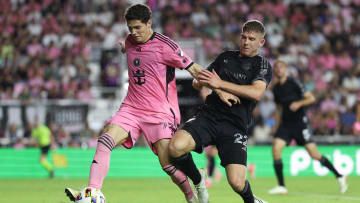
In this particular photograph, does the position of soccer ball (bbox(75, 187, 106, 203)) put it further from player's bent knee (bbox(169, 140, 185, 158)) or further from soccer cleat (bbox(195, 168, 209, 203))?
soccer cleat (bbox(195, 168, 209, 203))

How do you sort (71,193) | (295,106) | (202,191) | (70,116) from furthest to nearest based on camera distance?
(70,116) < (295,106) < (202,191) < (71,193)

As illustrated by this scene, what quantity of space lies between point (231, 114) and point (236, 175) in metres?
0.69

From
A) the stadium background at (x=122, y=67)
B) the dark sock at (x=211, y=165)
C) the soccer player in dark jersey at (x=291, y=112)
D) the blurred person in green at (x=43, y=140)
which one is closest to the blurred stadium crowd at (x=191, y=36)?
the stadium background at (x=122, y=67)

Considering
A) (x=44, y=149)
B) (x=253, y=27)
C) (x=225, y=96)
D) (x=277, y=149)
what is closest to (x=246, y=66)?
(x=253, y=27)

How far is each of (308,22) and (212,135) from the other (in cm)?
1778

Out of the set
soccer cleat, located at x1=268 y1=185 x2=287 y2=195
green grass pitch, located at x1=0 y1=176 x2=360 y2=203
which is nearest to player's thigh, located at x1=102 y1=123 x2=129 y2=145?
green grass pitch, located at x1=0 y1=176 x2=360 y2=203

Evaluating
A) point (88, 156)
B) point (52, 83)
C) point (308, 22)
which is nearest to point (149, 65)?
point (88, 156)

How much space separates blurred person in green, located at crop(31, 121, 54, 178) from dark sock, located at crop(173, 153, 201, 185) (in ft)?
30.8

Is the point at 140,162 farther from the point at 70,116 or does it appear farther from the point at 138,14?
the point at 138,14

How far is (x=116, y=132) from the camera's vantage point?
27.4 feet

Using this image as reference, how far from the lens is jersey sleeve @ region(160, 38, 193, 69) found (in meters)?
8.49

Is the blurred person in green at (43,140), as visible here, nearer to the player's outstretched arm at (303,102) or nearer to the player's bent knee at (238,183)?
the player's outstretched arm at (303,102)

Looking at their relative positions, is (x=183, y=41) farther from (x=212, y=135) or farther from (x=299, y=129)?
(x=212, y=135)

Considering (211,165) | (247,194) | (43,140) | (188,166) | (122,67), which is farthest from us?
(122,67)
